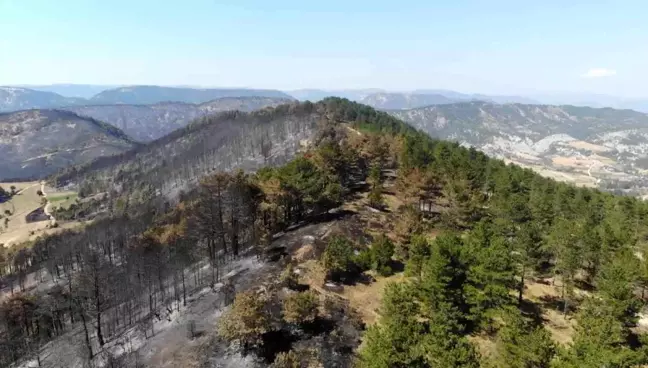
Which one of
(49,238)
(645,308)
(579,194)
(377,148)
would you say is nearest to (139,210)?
(49,238)

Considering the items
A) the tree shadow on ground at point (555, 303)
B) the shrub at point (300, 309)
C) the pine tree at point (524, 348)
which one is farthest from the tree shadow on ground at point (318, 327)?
the tree shadow on ground at point (555, 303)

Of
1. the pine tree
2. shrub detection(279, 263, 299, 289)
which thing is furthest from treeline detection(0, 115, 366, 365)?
the pine tree

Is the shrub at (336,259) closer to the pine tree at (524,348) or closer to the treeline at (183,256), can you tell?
the treeline at (183,256)

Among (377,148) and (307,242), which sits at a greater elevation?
(377,148)

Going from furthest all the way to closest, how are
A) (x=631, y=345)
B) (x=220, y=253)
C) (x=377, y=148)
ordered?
(x=377, y=148), (x=220, y=253), (x=631, y=345)

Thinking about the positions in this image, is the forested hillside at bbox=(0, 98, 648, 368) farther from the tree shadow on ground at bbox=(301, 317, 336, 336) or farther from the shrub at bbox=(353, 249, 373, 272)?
the shrub at bbox=(353, 249, 373, 272)

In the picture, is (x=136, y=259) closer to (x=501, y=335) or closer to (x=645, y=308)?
(x=501, y=335)

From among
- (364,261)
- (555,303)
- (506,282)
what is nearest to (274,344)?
(364,261)
